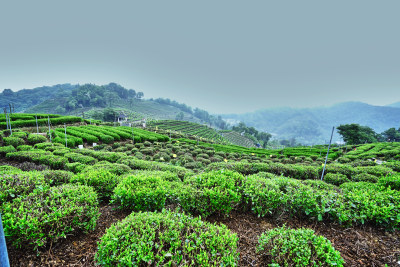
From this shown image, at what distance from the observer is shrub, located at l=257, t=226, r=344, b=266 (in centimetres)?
244

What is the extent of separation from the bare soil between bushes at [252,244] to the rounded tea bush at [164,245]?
0.73 metres

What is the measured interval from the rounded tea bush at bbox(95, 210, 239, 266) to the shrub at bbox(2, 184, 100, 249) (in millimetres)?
1006

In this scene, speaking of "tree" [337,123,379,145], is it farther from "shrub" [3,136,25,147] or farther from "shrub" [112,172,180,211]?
"shrub" [3,136,25,147]

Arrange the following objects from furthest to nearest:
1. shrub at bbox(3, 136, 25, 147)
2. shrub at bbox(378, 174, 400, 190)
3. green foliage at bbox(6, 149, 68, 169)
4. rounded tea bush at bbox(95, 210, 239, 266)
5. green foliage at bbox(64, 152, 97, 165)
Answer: shrub at bbox(3, 136, 25, 147), green foliage at bbox(64, 152, 97, 165), green foliage at bbox(6, 149, 68, 169), shrub at bbox(378, 174, 400, 190), rounded tea bush at bbox(95, 210, 239, 266)

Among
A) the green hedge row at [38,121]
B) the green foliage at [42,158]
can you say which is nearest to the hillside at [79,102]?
the green hedge row at [38,121]

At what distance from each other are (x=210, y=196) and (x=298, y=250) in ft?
5.74

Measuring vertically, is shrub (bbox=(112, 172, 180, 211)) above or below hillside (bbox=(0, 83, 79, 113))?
below

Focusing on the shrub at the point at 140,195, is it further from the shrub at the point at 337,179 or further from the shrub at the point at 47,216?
the shrub at the point at 337,179

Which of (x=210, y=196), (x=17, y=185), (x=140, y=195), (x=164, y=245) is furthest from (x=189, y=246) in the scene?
(x=17, y=185)

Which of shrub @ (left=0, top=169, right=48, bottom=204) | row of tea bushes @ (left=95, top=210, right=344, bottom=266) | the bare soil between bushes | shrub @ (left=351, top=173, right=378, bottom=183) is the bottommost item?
shrub @ (left=351, top=173, right=378, bottom=183)

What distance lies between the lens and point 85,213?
10.7ft

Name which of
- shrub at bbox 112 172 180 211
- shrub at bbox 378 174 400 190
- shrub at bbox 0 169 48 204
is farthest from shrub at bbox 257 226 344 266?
shrub at bbox 378 174 400 190

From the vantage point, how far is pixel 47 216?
111 inches

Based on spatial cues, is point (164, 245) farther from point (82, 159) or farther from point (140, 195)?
point (82, 159)
